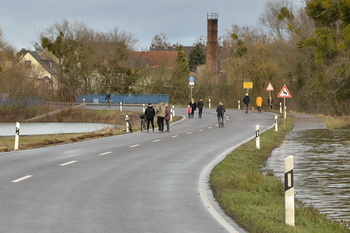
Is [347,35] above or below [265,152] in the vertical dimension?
above

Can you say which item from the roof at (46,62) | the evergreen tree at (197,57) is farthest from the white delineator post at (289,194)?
the evergreen tree at (197,57)

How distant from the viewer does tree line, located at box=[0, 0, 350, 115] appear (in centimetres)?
5306

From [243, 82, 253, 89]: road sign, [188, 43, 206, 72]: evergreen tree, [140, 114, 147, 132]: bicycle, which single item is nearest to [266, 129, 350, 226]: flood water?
[140, 114, 147, 132]: bicycle

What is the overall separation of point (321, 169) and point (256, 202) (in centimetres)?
969

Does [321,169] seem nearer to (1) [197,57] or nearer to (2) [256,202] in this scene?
(2) [256,202]

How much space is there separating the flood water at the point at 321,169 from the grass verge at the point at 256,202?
56 cm

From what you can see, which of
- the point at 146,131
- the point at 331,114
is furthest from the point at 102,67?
the point at 146,131

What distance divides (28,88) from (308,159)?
169 ft

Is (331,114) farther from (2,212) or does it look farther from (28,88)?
(2,212)

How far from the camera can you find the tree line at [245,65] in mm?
53062

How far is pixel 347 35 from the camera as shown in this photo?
3925 cm

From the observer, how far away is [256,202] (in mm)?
13781

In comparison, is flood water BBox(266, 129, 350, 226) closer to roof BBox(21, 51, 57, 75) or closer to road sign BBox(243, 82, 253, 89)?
road sign BBox(243, 82, 253, 89)

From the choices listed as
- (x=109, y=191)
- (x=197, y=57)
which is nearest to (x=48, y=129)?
(x=109, y=191)
